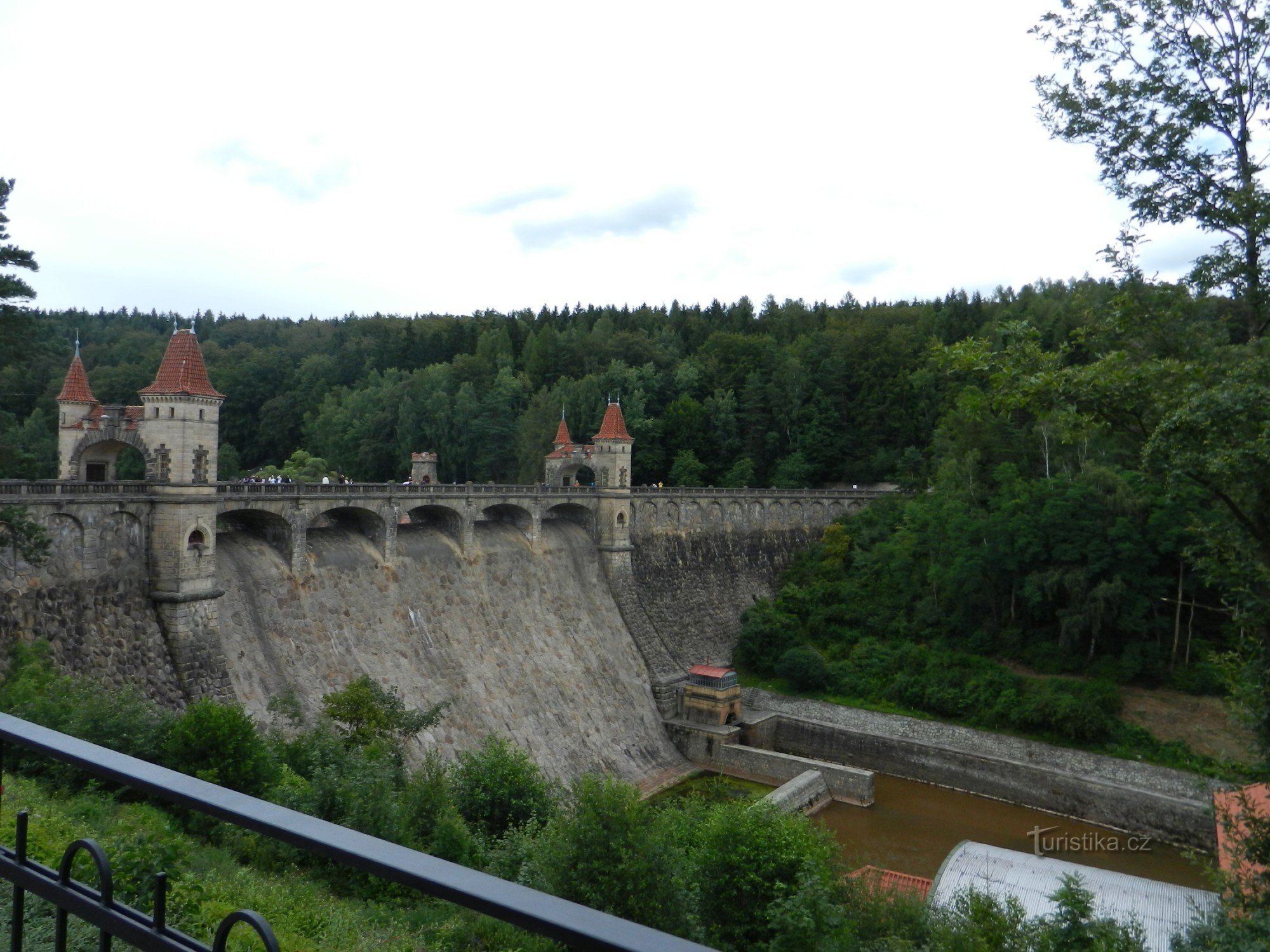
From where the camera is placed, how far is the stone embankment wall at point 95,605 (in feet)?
68.0

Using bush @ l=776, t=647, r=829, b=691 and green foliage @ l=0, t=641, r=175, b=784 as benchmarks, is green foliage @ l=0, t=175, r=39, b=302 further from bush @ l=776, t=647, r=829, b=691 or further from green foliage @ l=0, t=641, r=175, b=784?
bush @ l=776, t=647, r=829, b=691

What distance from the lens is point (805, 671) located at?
142ft

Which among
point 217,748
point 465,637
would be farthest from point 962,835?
point 217,748

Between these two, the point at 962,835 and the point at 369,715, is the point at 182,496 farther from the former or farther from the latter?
the point at 962,835

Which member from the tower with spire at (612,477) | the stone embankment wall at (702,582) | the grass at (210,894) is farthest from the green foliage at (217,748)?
the stone embankment wall at (702,582)

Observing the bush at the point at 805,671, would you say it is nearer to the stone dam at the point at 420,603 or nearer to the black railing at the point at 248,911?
the stone dam at the point at 420,603

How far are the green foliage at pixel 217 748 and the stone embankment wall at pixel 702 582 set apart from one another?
26080 mm

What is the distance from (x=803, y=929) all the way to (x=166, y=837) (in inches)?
445

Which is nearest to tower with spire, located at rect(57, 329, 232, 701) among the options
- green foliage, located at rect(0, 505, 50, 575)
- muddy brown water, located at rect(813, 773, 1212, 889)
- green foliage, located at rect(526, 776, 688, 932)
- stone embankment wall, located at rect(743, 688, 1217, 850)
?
green foliage, located at rect(0, 505, 50, 575)

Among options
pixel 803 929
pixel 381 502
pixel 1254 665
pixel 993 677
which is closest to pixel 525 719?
pixel 381 502

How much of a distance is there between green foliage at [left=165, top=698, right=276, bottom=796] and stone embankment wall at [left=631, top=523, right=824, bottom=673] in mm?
26080

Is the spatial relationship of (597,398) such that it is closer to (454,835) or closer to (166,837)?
(454,835)

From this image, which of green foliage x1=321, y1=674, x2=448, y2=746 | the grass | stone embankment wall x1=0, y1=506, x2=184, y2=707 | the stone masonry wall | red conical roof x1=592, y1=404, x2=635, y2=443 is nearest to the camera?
the grass

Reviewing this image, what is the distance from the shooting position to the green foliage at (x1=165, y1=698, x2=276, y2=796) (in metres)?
Answer: 16.7
